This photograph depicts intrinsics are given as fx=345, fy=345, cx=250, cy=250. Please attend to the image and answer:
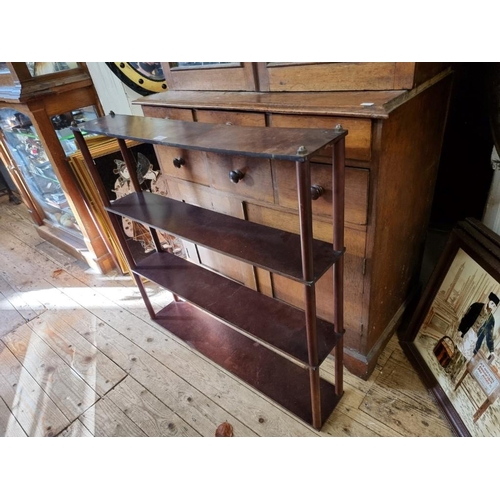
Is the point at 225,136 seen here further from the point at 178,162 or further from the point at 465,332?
the point at 465,332

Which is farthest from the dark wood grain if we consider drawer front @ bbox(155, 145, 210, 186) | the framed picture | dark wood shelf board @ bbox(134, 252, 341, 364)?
dark wood shelf board @ bbox(134, 252, 341, 364)

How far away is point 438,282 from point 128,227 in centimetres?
187

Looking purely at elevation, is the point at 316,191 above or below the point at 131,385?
above

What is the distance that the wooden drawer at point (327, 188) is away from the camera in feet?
3.67

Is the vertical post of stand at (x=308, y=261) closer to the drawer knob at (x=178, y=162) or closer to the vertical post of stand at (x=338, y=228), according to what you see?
the vertical post of stand at (x=338, y=228)

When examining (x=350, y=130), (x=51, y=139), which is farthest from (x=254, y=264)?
(x=51, y=139)

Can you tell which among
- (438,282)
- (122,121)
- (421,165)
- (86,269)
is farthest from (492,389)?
(86,269)

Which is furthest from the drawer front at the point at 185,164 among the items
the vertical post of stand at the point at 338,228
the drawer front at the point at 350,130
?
the vertical post of stand at the point at 338,228

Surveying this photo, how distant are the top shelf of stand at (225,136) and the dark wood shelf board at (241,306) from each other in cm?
75

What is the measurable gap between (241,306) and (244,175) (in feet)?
1.98

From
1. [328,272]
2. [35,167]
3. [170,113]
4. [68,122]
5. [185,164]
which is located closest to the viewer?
[328,272]

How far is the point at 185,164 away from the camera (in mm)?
1660

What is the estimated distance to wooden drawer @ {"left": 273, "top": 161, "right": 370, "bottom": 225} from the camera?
112cm

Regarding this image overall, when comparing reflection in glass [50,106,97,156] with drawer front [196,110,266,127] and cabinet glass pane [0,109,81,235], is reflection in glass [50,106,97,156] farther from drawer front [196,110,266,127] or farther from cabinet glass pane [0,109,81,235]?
drawer front [196,110,266,127]
